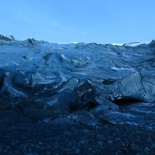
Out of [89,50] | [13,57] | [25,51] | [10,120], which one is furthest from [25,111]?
[89,50]

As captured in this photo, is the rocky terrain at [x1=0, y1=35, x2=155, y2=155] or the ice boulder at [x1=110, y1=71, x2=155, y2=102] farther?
the ice boulder at [x1=110, y1=71, x2=155, y2=102]

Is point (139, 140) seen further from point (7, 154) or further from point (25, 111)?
point (25, 111)

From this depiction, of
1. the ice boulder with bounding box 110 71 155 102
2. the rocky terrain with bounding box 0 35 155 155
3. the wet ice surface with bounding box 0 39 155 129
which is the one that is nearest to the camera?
the rocky terrain with bounding box 0 35 155 155

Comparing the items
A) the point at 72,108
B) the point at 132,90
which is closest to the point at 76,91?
the point at 72,108

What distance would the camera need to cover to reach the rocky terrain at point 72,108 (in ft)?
9.42

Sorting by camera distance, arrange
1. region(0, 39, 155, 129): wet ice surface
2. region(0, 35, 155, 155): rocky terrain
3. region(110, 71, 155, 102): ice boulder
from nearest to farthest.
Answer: region(0, 35, 155, 155): rocky terrain < region(0, 39, 155, 129): wet ice surface < region(110, 71, 155, 102): ice boulder

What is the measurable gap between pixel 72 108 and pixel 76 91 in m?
0.34

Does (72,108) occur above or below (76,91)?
below

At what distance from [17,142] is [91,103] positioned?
1773 millimetres

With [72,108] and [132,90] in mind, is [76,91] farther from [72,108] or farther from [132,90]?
[132,90]

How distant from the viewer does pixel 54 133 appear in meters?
3.12

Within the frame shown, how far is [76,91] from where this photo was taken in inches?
184

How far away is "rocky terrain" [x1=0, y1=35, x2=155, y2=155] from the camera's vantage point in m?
2.87

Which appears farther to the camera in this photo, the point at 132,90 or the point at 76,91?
the point at 132,90
